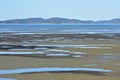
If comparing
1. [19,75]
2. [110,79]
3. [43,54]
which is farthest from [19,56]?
[110,79]

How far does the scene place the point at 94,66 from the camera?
26.8m

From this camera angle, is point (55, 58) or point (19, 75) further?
point (55, 58)

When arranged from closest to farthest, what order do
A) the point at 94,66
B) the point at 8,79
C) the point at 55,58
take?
the point at 8,79 < the point at 94,66 < the point at 55,58

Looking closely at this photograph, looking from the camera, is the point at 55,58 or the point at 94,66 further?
the point at 55,58

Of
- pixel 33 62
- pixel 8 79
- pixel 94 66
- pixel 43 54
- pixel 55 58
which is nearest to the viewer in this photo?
pixel 8 79

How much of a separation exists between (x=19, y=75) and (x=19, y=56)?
1150cm

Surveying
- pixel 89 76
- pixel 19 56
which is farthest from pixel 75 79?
pixel 19 56

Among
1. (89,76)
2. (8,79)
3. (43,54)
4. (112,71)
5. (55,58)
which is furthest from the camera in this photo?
(43,54)

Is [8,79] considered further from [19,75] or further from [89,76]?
[89,76]

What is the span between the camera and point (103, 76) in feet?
73.2

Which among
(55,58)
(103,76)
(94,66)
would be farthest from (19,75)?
(55,58)

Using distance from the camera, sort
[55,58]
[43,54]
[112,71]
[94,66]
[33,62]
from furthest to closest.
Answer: [43,54] < [55,58] < [33,62] < [94,66] < [112,71]

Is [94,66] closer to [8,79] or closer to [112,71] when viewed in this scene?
[112,71]

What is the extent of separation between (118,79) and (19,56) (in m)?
14.3
